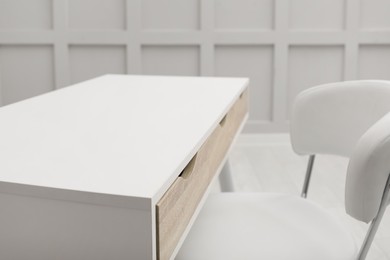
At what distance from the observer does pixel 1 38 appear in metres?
3.64

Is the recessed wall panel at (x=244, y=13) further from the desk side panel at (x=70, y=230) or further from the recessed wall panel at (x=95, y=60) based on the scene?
the desk side panel at (x=70, y=230)

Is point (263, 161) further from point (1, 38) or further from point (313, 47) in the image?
point (1, 38)

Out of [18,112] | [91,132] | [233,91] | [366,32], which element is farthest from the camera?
[366,32]

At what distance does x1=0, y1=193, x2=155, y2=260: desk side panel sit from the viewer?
67 cm

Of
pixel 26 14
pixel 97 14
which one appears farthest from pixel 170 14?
pixel 26 14

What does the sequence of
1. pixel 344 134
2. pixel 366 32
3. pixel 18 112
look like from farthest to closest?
pixel 366 32
pixel 344 134
pixel 18 112

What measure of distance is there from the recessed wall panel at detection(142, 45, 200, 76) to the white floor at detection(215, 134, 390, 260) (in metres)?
0.60

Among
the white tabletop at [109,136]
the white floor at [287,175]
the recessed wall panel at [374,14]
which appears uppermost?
the recessed wall panel at [374,14]

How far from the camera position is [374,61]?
371 centimetres

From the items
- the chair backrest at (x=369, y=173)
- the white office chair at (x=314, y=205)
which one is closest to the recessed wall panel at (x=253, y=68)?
the white office chair at (x=314, y=205)

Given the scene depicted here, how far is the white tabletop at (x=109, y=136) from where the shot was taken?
734mm

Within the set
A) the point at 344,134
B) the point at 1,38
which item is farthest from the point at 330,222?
the point at 1,38

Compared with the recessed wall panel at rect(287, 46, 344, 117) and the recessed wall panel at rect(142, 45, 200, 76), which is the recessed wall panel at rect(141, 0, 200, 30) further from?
the recessed wall panel at rect(287, 46, 344, 117)

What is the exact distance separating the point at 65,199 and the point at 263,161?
2.77 metres
